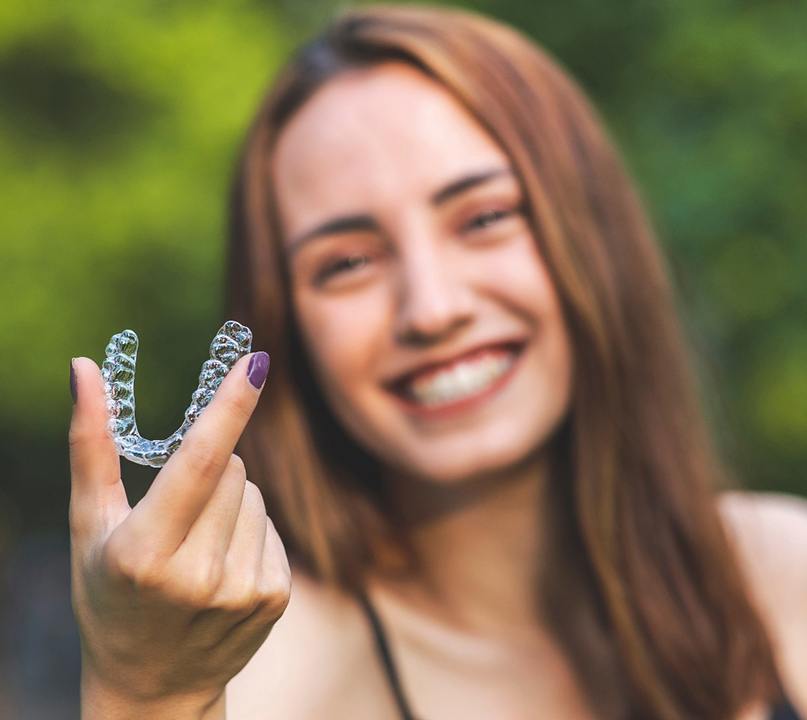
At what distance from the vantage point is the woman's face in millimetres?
1996

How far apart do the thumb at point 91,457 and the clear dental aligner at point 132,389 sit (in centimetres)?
7

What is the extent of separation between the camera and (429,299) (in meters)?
1.95

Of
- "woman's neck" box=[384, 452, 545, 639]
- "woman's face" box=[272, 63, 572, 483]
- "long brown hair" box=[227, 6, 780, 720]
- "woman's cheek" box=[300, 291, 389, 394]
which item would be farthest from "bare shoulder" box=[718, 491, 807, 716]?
"woman's cheek" box=[300, 291, 389, 394]

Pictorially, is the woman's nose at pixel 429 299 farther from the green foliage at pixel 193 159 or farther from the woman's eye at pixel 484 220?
the green foliage at pixel 193 159

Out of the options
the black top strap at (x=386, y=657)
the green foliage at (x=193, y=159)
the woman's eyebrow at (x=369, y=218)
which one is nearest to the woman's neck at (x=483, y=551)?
the black top strap at (x=386, y=657)

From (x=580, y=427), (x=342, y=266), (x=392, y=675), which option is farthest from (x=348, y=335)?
(x=392, y=675)

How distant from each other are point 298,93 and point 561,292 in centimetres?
68

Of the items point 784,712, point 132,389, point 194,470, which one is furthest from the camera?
point 784,712

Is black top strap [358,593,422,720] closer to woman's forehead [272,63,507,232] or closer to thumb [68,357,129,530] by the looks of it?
woman's forehead [272,63,507,232]

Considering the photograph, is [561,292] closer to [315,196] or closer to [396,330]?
[396,330]

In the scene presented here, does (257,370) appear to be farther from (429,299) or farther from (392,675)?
(392,675)

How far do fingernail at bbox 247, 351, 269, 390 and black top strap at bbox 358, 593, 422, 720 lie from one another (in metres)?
1.15

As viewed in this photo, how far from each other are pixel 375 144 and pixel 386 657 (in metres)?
1.01

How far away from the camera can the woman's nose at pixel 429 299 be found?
6.39 ft
